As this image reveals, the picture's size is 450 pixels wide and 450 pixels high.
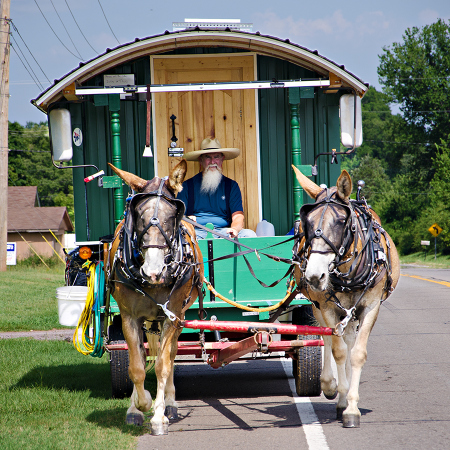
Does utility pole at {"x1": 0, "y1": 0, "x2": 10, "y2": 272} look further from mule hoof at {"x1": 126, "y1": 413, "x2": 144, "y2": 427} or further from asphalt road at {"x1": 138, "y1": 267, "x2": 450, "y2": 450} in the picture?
mule hoof at {"x1": 126, "y1": 413, "x2": 144, "y2": 427}

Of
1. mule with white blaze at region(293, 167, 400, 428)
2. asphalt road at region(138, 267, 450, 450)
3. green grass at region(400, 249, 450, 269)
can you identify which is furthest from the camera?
green grass at region(400, 249, 450, 269)

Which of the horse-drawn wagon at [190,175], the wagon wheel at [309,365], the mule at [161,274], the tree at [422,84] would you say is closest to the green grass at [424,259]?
the tree at [422,84]

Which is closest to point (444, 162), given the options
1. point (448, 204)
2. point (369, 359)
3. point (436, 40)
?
point (448, 204)

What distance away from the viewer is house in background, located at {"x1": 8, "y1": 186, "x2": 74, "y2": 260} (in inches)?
1758

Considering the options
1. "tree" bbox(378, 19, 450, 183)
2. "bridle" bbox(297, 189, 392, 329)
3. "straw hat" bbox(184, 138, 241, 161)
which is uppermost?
"tree" bbox(378, 19, 450, 183)

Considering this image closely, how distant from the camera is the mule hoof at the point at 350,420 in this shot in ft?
17.8

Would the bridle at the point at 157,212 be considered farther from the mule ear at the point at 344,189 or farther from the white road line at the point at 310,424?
the white road line at the point at 310,424

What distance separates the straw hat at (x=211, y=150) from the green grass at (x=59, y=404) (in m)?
2.98

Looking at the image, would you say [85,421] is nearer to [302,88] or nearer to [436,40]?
[302,88]

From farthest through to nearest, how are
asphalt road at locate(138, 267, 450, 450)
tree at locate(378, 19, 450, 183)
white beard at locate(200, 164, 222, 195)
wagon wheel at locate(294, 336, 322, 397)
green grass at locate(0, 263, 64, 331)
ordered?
Result: 1. tree at locate(378, 19, 450, 183)
2. green grass at locate(0, 263, 64, 331)
3. white beard at locate(200, 164, 222, 195)
4. wagon wheel at locate(294, 336, 322, 397)
5. asphalt road at locate(138, 267, 450, 450)

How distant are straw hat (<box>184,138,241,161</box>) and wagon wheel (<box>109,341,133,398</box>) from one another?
2925mm

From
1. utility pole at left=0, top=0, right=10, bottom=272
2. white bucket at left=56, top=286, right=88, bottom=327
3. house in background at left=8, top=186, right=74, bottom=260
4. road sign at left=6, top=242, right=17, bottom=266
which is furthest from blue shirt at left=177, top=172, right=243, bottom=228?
house in background at left=8, top=186, right=74, bottom=260

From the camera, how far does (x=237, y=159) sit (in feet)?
29.2

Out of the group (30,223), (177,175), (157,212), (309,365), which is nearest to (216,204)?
(309,365)
